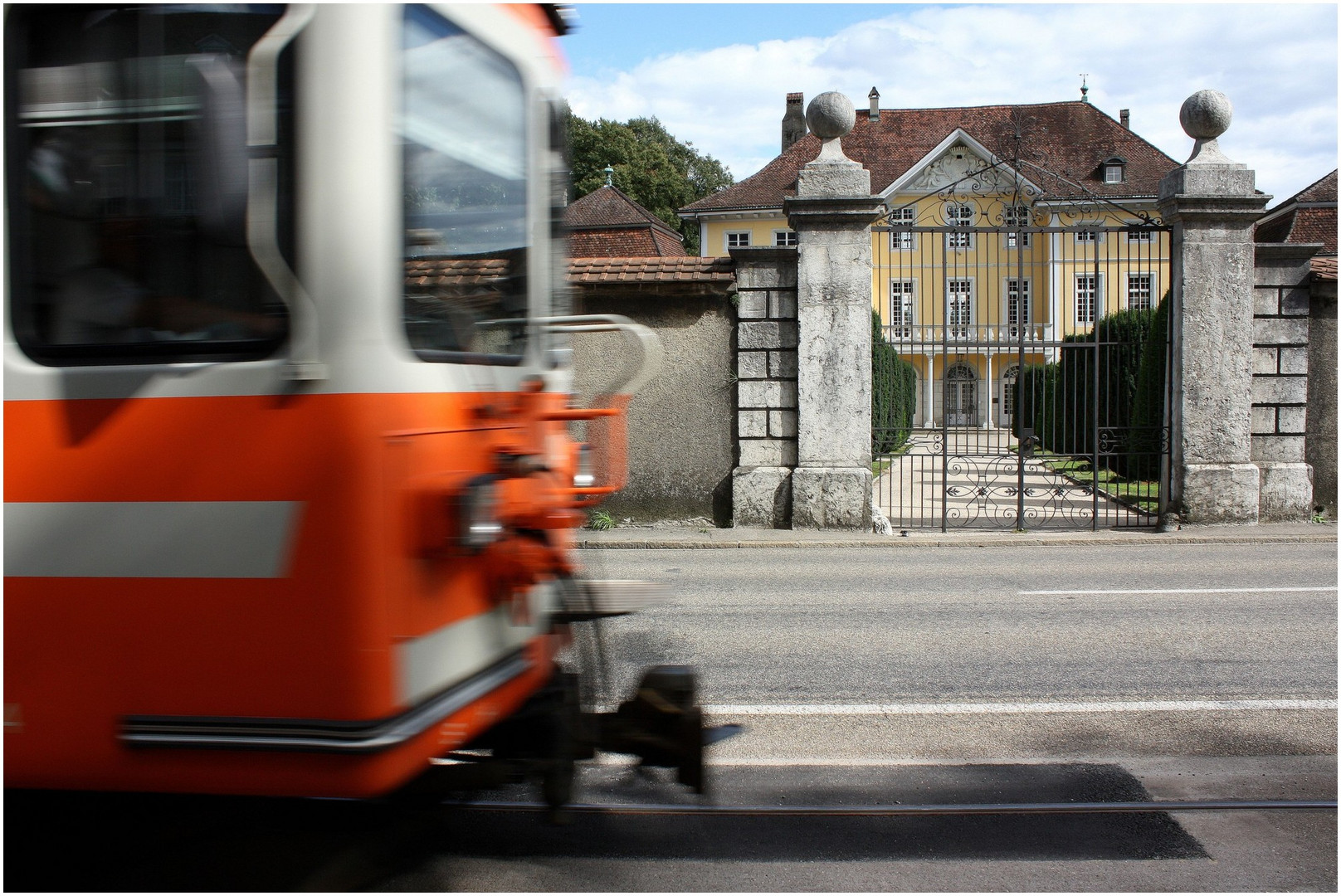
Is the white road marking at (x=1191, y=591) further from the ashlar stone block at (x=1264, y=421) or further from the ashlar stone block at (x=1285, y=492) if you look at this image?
the ashlar stone block at (x=1264, y=421)

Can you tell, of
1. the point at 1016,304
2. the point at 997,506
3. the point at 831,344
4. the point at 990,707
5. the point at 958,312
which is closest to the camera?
the point at 990,707

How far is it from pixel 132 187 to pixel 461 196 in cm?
87

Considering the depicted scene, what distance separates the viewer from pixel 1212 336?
39.1ft

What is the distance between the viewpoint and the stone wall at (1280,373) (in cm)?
1196

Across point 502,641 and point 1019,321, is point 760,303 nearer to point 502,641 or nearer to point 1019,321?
point 1019,321

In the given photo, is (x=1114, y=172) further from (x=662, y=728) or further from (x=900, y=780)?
(x=662, y=728)

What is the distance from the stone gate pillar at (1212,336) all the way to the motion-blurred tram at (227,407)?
11.2 metres

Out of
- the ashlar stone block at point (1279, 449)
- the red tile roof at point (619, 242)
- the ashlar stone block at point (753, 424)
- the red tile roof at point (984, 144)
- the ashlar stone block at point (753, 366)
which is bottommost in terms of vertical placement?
the ashlar stone block at point (1279, 449)

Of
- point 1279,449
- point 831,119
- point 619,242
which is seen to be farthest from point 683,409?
point 619,242

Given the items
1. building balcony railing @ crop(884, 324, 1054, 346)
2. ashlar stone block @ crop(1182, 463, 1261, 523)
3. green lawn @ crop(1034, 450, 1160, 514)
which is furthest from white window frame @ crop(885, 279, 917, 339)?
ashlar stone block @ crop(1182, 463, 1261, 523)

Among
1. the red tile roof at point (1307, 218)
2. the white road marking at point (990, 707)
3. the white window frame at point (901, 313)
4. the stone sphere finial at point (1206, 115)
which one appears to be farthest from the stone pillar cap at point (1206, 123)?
the red tile roof at point (1307, 218)

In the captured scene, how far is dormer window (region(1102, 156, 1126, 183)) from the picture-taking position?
42.8m

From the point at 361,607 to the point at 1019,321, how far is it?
11015 millimetres

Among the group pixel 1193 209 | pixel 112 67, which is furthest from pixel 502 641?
pixel 1193 209
